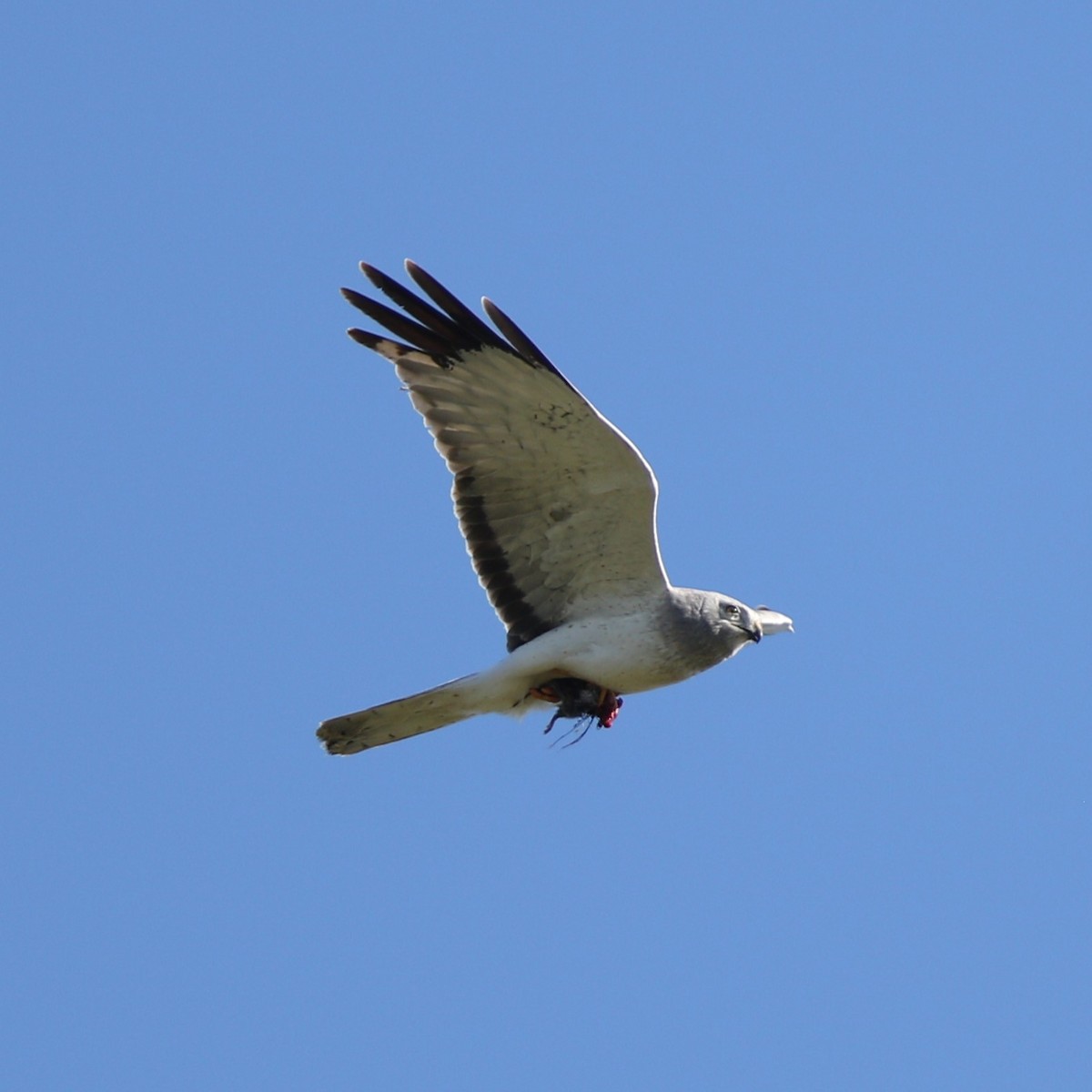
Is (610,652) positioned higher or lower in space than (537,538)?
lower

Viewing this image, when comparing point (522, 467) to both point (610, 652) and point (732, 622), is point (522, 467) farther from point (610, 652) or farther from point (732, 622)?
point (732, 622)

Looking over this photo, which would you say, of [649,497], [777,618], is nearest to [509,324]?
[649,497]

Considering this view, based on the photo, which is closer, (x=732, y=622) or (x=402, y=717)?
(x=402, y=717)

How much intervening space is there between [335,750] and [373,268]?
2.70 m

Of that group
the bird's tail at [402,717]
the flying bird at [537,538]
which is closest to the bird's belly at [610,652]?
the flying bird at [537,538]

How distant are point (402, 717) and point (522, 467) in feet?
5.10

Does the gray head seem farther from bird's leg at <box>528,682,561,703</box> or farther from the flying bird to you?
bird's leg at <box>528,682,561,703</box>

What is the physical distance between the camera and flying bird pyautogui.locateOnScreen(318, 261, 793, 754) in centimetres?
1080

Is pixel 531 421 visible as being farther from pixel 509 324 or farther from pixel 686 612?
pixel 686 612

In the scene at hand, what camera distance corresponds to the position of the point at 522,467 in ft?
36.2

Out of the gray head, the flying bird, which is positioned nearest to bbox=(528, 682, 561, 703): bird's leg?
the flying bird

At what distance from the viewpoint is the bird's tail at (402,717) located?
10.8 metres

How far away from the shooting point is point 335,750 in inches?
432

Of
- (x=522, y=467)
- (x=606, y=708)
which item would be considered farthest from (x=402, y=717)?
(x=522, y=467)
